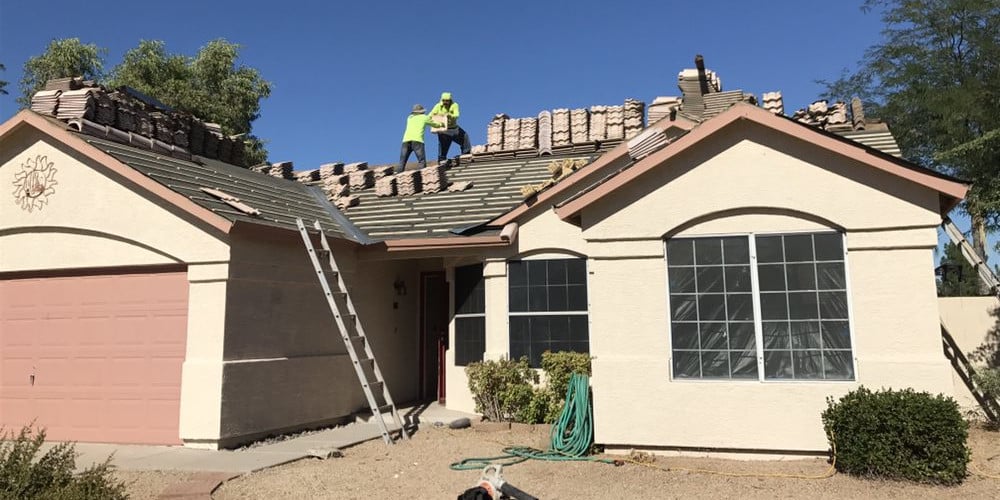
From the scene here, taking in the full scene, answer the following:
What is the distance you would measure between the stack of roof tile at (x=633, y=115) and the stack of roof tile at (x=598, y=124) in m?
0.54

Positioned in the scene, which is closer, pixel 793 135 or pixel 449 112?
pixel 793 135

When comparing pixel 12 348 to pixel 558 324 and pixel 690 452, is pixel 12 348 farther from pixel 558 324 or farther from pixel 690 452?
pixel 690 452

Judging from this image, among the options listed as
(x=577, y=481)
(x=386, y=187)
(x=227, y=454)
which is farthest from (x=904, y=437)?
(x=386, y=187)

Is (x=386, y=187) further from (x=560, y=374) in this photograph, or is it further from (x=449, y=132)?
(x=560, y=374)

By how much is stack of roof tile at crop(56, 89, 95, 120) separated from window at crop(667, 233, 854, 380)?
942cm

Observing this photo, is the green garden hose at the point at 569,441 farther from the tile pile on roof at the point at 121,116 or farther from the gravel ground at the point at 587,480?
the tile pile on roof at the point at 121,116

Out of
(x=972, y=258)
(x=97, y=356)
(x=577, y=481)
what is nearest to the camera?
(x=577, y=481)

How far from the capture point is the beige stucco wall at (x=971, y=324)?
31.6 ft

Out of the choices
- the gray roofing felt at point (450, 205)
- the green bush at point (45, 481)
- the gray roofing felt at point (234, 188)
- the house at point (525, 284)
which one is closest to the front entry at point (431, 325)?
the house at point (525, 284)

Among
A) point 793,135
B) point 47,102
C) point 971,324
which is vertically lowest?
point 971,324

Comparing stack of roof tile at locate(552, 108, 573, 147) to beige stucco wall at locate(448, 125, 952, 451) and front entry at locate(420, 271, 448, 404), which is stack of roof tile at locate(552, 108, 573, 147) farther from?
beige stucco wall at locate(448, 125, 952, 451)

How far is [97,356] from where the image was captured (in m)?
9.24

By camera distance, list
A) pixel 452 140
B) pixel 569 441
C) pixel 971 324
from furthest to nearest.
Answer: pixel 452 140 < pixel 971 324 < pixel 569 441

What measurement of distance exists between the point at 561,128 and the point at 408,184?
474 cm
